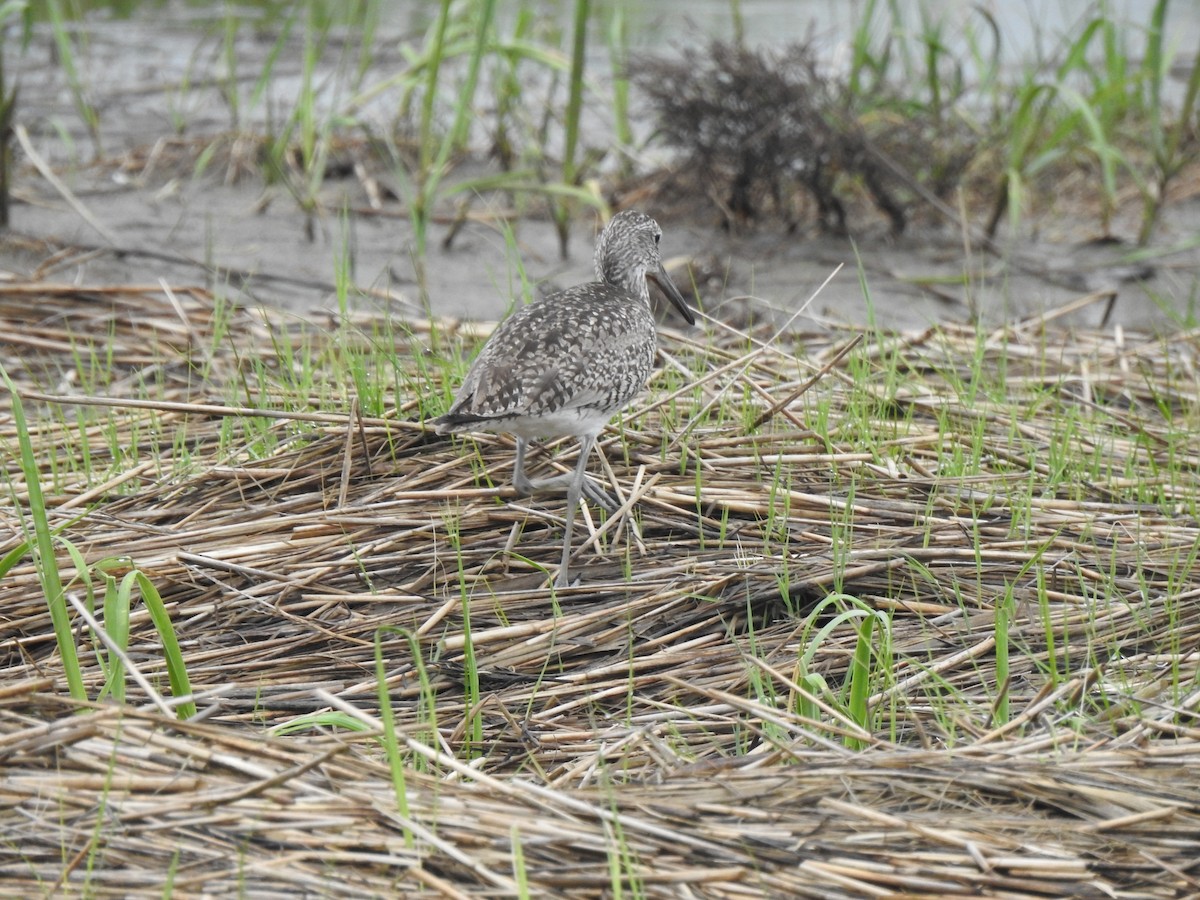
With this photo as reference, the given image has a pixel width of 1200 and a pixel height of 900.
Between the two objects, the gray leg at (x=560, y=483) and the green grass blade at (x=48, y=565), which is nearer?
the green grass blade at (x=48, y=565)

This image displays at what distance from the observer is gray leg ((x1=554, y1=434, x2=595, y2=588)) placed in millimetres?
4266

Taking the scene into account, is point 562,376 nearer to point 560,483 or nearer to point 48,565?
point 560,483

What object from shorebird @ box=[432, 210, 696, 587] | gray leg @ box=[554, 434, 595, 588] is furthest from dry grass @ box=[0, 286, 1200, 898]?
shorebird @ box=[432, 210, 696, 587]

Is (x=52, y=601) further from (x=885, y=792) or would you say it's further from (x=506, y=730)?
(x=885, y=792)

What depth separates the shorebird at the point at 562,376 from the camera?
168 inches

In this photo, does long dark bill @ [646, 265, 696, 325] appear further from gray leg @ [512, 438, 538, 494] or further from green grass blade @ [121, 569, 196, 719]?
green grass blade @ [121, 569, 196, 719]

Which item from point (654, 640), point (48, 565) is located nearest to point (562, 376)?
point (654, 640)

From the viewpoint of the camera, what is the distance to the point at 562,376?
14.2 feet

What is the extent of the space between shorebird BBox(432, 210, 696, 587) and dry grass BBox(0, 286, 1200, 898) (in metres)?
0.21

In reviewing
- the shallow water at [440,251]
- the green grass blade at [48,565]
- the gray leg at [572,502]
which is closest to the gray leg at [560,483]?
the gray leg at [572,502]

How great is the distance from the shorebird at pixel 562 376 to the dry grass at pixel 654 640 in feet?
0.68

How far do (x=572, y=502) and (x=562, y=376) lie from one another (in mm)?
400

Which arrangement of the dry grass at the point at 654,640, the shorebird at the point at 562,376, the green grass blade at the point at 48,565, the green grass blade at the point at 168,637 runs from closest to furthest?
→ 1. the dry grass at the point at 654,640
2. the green grass blade at the point at 48,565
3. the green grass blade at the point at 168,637
4. the shorebird at the point at 562,376

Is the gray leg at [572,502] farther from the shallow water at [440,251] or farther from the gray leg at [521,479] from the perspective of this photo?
the shallow water at [440,251]
